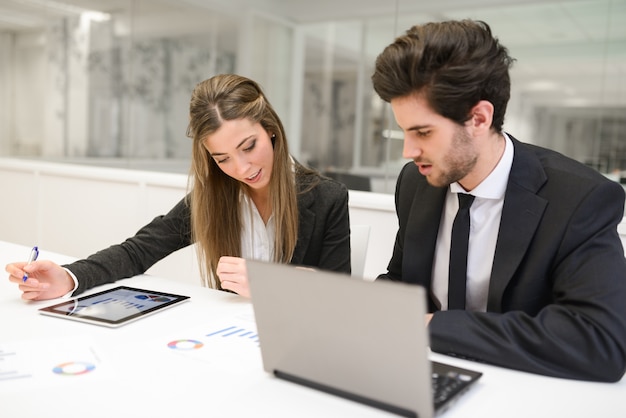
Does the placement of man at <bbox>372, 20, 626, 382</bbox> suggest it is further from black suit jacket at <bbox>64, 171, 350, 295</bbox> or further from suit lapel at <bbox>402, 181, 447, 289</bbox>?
black suit jacket at <bbox>64, 171, 350, 295</bbox>

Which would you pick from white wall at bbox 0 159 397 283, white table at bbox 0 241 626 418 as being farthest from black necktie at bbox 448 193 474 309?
white wall at bbox 0 159 397 283

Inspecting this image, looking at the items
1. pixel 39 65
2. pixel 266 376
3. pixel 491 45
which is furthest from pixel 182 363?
pixel 39 65

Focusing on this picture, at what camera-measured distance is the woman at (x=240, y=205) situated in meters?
1.65

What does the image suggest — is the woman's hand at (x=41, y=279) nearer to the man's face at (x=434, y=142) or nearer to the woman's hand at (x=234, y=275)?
the woman's hand at (x=234, y=275)

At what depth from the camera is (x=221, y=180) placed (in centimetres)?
184

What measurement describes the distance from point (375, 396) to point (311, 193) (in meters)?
1.01

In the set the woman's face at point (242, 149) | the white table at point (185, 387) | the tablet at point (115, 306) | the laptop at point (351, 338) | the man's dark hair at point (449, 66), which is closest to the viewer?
the laptop at point (351, 338)

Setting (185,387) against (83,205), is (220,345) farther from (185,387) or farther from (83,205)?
(83,205)

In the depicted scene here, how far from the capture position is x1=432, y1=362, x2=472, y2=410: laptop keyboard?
0.86 meters

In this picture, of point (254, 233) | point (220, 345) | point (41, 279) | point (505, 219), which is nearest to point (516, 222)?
point (505, 219)

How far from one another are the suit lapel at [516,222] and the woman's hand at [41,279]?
3.48ft

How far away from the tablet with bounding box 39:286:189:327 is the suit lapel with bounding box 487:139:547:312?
77 cm

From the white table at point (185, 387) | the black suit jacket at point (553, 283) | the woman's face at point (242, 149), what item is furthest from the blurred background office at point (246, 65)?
the white table at point (185, 387)

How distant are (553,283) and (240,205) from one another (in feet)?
3.36
